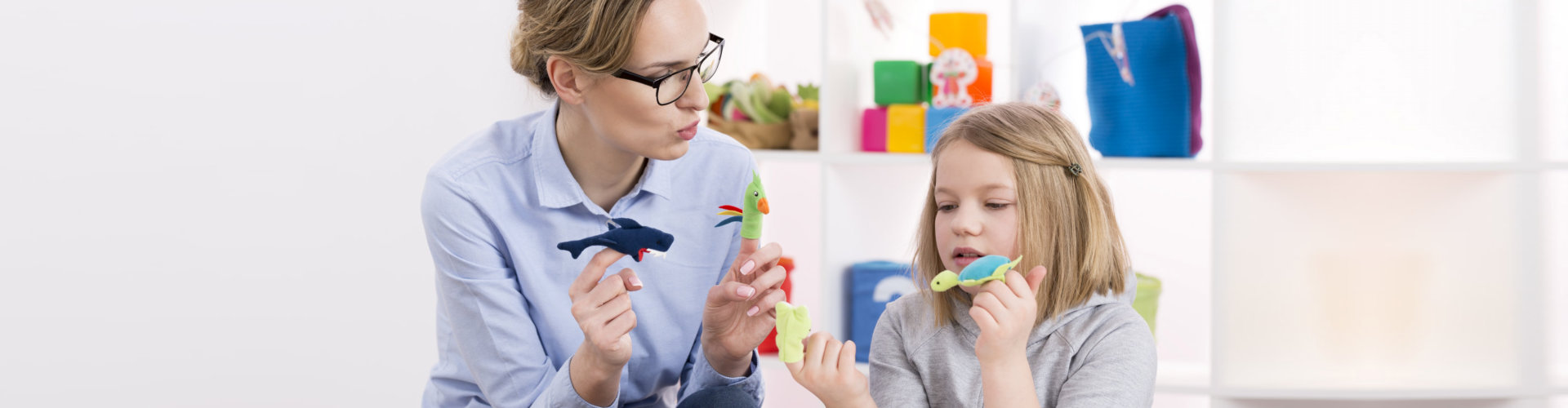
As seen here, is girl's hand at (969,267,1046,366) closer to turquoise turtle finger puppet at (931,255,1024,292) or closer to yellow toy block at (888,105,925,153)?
turquoise turtle finger puppet at (931,255,1024,292)

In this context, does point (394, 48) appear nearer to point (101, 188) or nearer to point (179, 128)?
point (179, 128)

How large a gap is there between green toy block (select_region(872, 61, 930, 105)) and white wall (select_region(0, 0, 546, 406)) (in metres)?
0.67

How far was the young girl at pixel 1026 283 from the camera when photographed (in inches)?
46.8

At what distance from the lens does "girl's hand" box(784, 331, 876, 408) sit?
1.14 m

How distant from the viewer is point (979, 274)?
1127 millimetres

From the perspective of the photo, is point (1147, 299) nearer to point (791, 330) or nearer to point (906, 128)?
point (906, 128)

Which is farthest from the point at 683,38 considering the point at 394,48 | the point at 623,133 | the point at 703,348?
the point at 394,48

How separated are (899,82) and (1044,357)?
3.26ft

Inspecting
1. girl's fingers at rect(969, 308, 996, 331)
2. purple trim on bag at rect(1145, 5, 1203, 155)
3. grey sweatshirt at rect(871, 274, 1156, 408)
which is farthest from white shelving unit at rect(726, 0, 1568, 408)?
girl's fingers at rect(969, 308, 996, 331)

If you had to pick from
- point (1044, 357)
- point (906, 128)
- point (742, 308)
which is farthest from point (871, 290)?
point (1044, 357)

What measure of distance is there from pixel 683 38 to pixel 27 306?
1.50m

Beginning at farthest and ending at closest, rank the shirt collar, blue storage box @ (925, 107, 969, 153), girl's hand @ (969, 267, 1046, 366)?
blue storage box @ (925, 107, 969, 153) < the shirt collar < girl's hand @ (969, 267, 1046, 366)

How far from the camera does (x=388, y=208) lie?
2.45 metres

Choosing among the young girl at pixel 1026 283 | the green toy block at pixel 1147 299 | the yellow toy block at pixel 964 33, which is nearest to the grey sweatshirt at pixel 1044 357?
the young girl at pixel 1026 283
